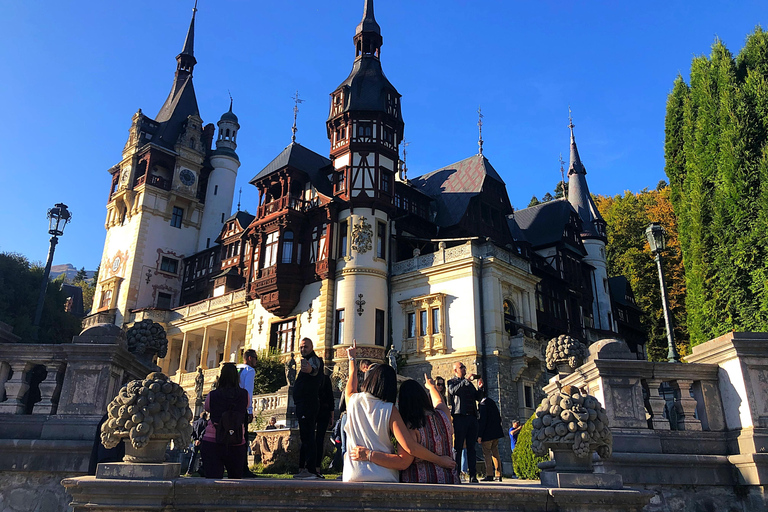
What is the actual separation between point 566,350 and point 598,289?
4102 cm

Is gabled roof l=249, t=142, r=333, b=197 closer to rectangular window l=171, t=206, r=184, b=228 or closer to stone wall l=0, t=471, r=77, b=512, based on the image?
rectangular window l=171, t=206, r=184, b=228

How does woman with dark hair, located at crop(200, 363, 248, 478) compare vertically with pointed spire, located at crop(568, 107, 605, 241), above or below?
below

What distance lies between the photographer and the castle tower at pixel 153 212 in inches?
1994

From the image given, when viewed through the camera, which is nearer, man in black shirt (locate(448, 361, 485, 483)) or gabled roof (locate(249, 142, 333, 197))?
man in black shirt (locate(448, 361, 485, 483))

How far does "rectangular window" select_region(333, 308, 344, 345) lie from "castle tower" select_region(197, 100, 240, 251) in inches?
952

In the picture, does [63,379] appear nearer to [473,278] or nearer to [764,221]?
[764,221]

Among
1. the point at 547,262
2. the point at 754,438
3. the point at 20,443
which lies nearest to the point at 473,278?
the point at 547,262

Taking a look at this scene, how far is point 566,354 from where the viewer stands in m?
11.5

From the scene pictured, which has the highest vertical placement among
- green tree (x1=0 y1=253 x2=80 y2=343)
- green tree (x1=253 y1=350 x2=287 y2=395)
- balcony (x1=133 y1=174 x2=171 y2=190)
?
balcony (x1=133 y1=174 x2=171 y2=190)

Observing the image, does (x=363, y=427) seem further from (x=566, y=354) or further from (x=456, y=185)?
(x=456, y=185)

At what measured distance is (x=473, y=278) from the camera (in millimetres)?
32844

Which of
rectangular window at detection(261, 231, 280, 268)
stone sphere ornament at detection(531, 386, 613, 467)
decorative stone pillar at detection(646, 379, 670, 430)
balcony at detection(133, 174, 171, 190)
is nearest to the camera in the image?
stone sphere ornament at detection(531, 386, 613, 467)

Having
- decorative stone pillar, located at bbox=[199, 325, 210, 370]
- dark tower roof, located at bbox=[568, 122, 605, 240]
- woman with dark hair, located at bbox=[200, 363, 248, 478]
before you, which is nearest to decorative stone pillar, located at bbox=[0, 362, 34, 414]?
woman with dark hair, located at bbox=[200, 363, 248, 478]

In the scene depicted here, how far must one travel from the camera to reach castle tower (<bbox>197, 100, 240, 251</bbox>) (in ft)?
183
